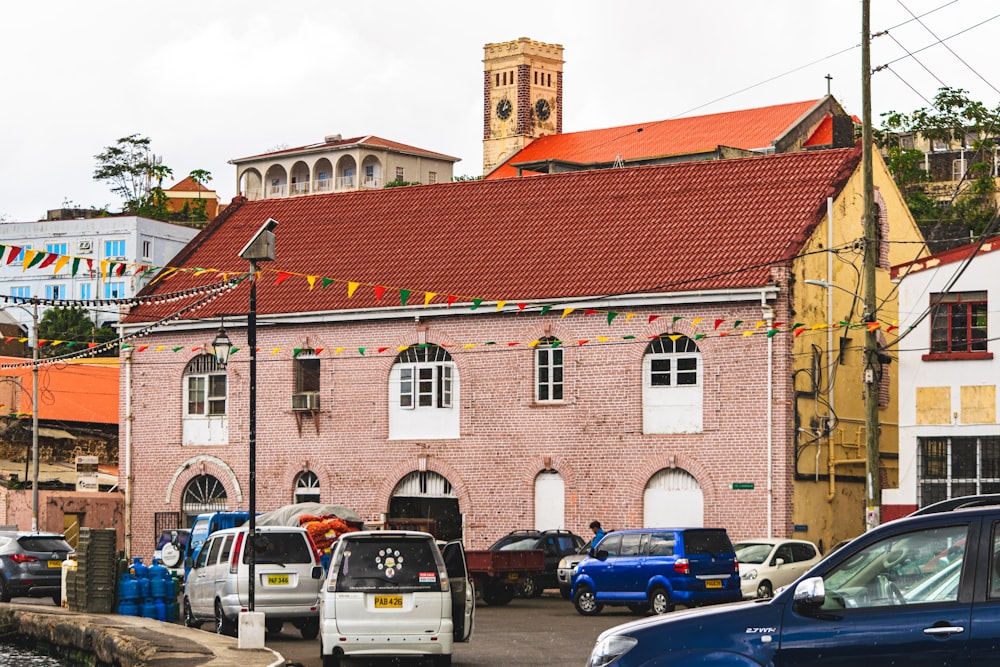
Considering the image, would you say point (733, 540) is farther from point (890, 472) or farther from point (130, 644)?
point (130, 644)

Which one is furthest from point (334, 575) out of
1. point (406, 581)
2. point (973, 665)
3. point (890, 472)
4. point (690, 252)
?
point (890, 472)

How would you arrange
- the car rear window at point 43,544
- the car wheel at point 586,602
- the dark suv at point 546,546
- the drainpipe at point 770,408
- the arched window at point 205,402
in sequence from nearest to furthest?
the car wheel at point 586,602, the car rear window at point 43,544, the dark suv at point 546,546, the drainpipe at point 770,408, the arched window at point 205,402

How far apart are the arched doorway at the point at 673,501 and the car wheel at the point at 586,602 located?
805 cm

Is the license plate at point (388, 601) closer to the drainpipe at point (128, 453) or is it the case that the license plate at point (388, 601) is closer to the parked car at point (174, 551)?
the parked car at point (174, 551)

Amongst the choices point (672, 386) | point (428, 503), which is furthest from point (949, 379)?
point (428, 503)

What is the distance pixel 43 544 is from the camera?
32.5 meters

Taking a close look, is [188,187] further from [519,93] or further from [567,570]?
[567,570]

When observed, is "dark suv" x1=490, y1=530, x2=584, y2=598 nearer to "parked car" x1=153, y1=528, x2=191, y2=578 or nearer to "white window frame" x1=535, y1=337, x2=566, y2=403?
"white window frame" x1=535, y1=337, x2=566, y2=403

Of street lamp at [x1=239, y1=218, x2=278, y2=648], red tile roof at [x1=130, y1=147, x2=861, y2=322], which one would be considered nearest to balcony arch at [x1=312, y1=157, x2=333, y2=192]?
red tile roof at [x1=130, y1=147, x2=861, y2=322]

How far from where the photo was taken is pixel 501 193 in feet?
153

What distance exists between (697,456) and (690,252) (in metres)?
5.07

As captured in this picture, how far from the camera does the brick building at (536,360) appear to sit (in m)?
38.5

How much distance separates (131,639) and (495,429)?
21148 mm

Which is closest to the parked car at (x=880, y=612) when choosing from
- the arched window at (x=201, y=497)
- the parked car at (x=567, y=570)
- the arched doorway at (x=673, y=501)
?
the parked car at (x=567, y=570)
